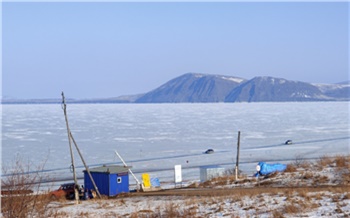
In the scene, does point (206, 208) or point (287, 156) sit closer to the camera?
point (206, 208)

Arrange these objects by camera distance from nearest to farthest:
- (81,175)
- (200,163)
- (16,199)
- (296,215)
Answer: (16,199) < (296,215) < (81,175) < (200,163)

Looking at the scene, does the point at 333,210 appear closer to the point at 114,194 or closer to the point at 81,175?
the point at 114,194

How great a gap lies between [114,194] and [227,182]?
19.8 ft

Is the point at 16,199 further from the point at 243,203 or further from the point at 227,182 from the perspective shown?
the point at 227,182

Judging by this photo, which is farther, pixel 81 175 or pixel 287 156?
pixel 287 156

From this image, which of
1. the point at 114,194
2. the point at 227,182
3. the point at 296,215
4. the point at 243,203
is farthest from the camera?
the point at 114,194

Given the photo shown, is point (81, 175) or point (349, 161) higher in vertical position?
point (349, 161)

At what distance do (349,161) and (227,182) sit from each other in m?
5.71

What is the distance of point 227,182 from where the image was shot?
26.1 m

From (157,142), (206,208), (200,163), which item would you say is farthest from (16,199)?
(157,142)

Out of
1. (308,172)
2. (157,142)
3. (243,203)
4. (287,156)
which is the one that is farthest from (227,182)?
(157,142)

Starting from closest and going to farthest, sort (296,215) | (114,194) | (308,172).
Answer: (296,215)
(308,172)
(114,194)

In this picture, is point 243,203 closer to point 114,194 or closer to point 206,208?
point 206,208

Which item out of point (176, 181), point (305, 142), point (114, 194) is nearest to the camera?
point (114, 194)
